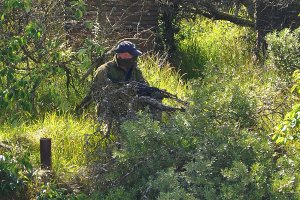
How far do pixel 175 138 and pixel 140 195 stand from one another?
0.57 m

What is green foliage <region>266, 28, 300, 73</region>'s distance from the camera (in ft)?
32.0

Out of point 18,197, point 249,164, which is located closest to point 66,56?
point 18,197

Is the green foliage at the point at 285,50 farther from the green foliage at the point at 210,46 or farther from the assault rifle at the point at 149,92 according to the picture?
the assault rifle at the point at 149,92

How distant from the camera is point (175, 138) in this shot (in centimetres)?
664

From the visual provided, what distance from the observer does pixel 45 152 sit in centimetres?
757

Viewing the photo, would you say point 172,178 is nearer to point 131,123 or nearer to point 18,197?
point 131,123

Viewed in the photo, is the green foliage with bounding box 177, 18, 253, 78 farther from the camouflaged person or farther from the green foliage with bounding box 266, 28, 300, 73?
the camouflaged person

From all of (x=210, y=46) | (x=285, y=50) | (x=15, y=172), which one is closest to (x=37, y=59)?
(x=15, y=172)

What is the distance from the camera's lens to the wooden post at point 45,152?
7531 millimetres

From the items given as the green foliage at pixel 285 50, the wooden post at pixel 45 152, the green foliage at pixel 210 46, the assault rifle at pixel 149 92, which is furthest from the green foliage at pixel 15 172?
the green foliage at pixel 210 46

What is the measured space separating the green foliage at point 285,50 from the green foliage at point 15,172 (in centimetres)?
381

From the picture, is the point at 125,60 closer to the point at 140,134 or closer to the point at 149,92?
the point at 149,92

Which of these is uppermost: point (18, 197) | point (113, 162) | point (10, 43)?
point (10, 43)

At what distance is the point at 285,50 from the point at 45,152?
12.1ft
